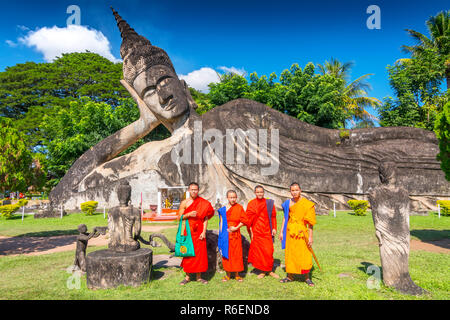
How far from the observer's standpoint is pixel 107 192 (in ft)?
40.0

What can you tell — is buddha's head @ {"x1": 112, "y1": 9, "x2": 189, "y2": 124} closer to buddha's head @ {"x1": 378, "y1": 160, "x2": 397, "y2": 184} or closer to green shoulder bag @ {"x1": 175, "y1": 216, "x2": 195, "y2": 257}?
green shoulder bag @ {"x1": 175, "y1": 216, "x2": 195, "y2": 257}

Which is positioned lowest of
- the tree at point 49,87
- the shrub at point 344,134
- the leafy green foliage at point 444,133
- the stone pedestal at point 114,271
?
the stone pedestal at point 114,271

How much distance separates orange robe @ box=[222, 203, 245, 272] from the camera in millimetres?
4294

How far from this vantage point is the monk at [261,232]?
4352 millimetres

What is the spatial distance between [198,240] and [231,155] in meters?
8.01

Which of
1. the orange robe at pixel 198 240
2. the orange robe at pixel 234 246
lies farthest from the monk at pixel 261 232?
the orange robe at pixel 198 240

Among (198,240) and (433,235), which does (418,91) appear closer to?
(433,235)

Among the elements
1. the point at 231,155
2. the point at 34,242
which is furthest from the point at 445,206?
the point at 34,242

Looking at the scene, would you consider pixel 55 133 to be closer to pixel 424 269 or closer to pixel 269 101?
pixel 269 101

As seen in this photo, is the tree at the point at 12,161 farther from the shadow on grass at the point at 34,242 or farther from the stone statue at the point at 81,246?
the stone statue at the point at 81,246

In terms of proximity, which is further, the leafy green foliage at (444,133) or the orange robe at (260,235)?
the leafy green foliage at (444,133)

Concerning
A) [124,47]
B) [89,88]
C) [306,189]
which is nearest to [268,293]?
[306,189]

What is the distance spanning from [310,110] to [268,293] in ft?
52.3
